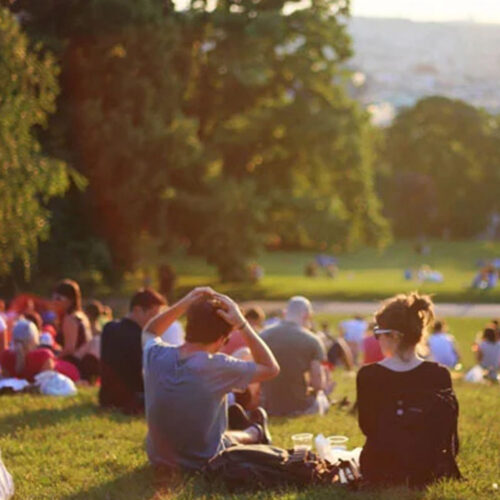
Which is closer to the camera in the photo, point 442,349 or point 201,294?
point 201,294

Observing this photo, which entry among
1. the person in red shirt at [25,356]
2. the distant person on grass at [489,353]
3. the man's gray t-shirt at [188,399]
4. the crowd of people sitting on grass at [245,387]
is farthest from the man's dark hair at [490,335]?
the man's gray t-shirt at [188,399]

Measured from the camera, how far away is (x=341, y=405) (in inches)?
422

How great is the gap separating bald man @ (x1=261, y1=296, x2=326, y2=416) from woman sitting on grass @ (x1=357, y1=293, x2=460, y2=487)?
3.36 meters

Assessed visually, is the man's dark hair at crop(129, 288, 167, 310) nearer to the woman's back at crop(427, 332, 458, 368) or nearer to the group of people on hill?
the group of people on hill

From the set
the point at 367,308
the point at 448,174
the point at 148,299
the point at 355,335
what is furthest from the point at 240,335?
the point at 448,174

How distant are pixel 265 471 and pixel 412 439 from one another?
98 centimetres

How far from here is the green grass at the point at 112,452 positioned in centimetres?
607

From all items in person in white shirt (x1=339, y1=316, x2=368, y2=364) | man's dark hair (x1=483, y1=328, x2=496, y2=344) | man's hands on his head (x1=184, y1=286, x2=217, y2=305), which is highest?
man's hands on his head (x1=184, y1=286, x2=217, y2=305)

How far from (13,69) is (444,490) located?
11.3 meters

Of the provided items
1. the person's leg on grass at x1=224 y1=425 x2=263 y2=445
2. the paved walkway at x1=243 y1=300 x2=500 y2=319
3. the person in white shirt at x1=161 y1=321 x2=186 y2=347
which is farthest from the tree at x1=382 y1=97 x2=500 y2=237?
the person's leg on grass at x1=224 y1=425 x2=263 y2=445

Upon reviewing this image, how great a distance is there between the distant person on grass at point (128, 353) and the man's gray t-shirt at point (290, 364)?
1.23 meters

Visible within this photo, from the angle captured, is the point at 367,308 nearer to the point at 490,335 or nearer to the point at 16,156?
the point at 490,335

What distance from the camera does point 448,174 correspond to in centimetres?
8100

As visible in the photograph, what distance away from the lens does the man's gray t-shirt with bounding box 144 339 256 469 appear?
6.04 metres
